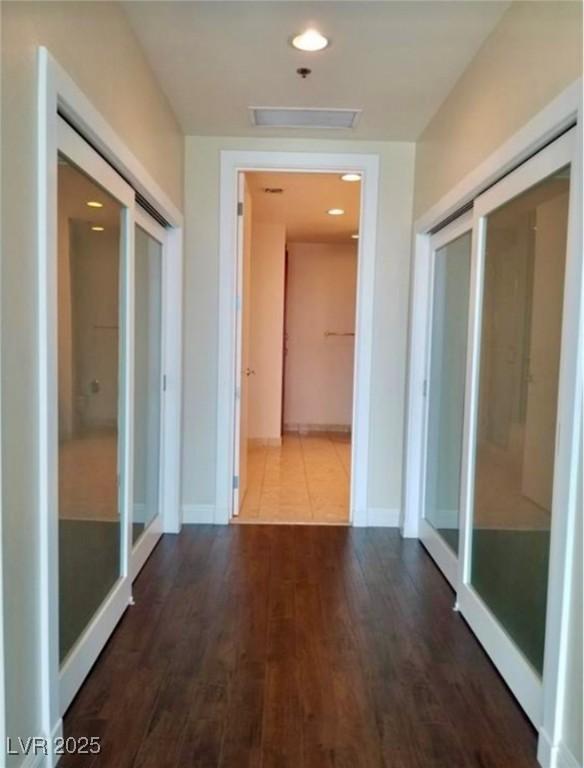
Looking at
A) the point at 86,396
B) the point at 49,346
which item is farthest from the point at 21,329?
the point at 86,396

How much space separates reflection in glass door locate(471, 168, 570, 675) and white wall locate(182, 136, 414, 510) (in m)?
1.32

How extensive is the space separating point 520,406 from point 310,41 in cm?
174

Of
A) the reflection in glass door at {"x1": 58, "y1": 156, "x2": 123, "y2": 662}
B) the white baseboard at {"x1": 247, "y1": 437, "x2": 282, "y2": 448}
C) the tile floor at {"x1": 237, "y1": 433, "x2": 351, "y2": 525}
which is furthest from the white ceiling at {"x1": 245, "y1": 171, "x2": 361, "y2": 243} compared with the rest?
the white baseboard at {"x1": 247, "y1": 437, "x2": 282, "y2": 448}

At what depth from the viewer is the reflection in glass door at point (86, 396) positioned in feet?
6.27

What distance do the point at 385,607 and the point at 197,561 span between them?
1102 millimetres

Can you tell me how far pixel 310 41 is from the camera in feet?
8.03

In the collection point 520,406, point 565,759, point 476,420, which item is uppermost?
point 520,406

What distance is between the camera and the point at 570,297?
1687 mm

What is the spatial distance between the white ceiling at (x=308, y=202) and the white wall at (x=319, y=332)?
0.49 meters

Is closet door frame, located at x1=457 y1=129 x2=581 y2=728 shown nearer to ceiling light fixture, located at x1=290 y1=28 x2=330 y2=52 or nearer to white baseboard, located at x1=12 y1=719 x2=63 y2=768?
ceiling light fixture, located at x1=290 y1=28 x2=330 y2=52

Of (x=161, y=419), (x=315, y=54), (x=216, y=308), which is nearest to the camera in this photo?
(x=315, y=54)

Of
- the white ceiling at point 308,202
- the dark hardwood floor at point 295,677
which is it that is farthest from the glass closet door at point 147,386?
the white ceiling at point 308,202

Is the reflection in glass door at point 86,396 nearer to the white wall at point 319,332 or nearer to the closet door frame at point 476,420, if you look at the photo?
the closet door frame at point 476,420

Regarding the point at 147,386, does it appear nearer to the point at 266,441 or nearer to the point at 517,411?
the point at 517,411
